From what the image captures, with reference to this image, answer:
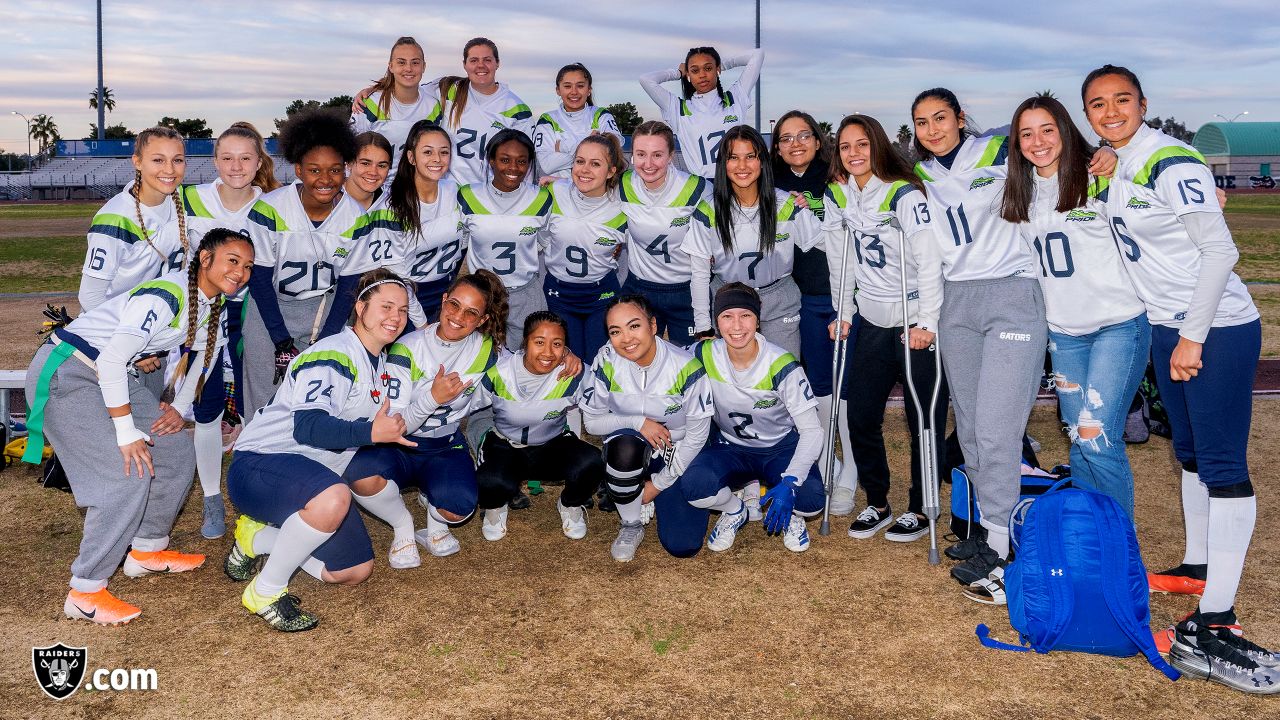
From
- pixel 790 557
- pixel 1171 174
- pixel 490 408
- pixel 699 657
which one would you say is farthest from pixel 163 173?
pixel 1171 174

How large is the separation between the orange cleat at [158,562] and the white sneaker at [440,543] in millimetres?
1250

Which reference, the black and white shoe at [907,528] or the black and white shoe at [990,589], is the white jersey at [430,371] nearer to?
the black and white shoe at [907,528]

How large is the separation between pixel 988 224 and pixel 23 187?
8091 cm

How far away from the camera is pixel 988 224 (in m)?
5.15

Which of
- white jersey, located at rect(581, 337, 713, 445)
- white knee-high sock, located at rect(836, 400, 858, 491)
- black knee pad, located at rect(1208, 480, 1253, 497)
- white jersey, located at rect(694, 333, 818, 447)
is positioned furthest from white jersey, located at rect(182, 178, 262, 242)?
black knee pad, located at rect(1208, 480, 1253, 497)

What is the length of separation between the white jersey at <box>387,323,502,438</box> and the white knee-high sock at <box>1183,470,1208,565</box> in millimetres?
3927

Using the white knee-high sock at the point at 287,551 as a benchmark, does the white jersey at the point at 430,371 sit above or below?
above

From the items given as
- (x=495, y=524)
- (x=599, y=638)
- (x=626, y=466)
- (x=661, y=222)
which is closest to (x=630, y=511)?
(x=626, y=466)

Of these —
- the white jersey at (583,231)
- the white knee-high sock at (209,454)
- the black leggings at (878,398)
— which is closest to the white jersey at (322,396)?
the white knee-high sock at (209,454)

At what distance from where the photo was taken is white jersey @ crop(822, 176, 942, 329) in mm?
5449

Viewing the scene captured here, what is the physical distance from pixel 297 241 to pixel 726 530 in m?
3.26

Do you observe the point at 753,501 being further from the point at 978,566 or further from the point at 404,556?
the point at 404,556

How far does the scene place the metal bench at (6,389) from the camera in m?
7.45

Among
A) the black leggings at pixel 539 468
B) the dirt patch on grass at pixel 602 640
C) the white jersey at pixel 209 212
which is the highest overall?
the white jersey at pixel 209 212
